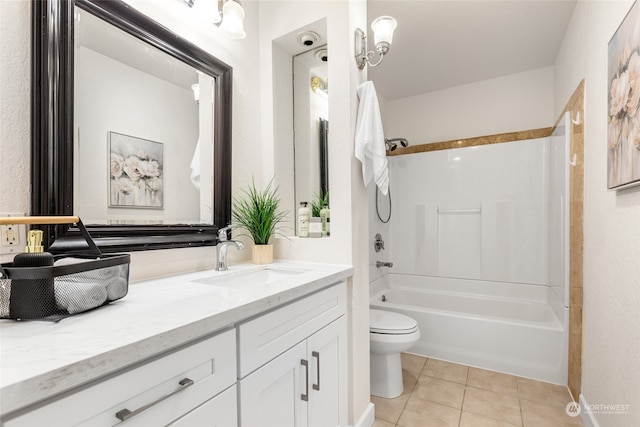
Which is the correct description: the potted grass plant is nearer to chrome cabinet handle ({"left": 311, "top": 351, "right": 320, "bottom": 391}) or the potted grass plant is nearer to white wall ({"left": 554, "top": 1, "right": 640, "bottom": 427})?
chrome cabinet handle ({"left": 311, "top": 351, "right": 320, "bottom": 391})

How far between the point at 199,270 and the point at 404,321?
1.38 meters

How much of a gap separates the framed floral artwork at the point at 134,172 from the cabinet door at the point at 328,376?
0.86 m

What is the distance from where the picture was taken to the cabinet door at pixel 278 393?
87 centimetres

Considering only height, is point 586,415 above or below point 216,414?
below

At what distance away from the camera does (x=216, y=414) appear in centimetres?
77

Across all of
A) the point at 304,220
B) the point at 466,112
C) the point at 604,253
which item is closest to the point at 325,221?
the point at 304,220

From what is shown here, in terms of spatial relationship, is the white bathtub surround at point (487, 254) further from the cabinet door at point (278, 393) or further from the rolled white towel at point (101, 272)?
the rolled white towel at point (101, 272)

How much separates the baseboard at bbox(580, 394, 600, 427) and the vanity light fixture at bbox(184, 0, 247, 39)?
104 inches

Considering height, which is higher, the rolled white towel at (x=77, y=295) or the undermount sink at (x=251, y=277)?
the rolled white towel at (x=77, y=295)

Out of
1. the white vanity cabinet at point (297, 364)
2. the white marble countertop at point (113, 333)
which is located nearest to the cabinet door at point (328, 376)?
the white vanity cabinet at point (297, 364)

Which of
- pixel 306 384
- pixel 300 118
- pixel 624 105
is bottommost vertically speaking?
pixel 306 384

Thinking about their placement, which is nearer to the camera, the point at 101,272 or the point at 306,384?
the point at 101,272

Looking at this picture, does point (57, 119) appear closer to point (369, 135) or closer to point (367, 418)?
point (369, 135)

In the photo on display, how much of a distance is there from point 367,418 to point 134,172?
65.0 inches
